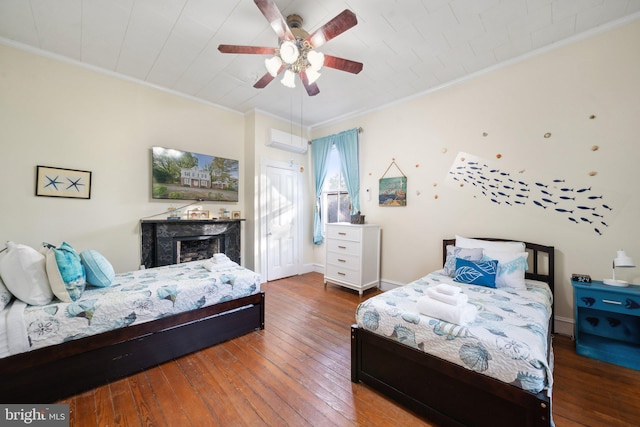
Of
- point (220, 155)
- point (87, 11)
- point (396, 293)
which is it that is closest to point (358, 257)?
point (396, 293)

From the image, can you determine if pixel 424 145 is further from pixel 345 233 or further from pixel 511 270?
pixel 511 270

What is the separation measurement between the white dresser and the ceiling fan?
7.26 feet

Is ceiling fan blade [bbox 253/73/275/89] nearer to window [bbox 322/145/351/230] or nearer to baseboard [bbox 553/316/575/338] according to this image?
window [bbox 322/145/351/230]

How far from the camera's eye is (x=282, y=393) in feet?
5.82

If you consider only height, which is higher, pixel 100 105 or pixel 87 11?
pixel 87 11

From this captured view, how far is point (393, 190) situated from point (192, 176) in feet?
10.2

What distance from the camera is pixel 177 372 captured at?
2002mm

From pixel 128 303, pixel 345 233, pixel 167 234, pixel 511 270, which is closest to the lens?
pixel 128 303

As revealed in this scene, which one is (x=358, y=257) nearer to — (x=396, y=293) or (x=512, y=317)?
(x=396, y=293)

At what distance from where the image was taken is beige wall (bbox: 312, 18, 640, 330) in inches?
91.0

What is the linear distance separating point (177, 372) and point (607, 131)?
175 inches

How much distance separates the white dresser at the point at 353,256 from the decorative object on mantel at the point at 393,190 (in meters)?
0.46

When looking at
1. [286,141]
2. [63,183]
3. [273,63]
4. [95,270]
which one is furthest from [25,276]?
[286,141]

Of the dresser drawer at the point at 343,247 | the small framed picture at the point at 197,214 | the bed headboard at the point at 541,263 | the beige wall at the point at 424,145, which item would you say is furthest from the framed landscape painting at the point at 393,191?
the small framed picture at the point at 197,214
